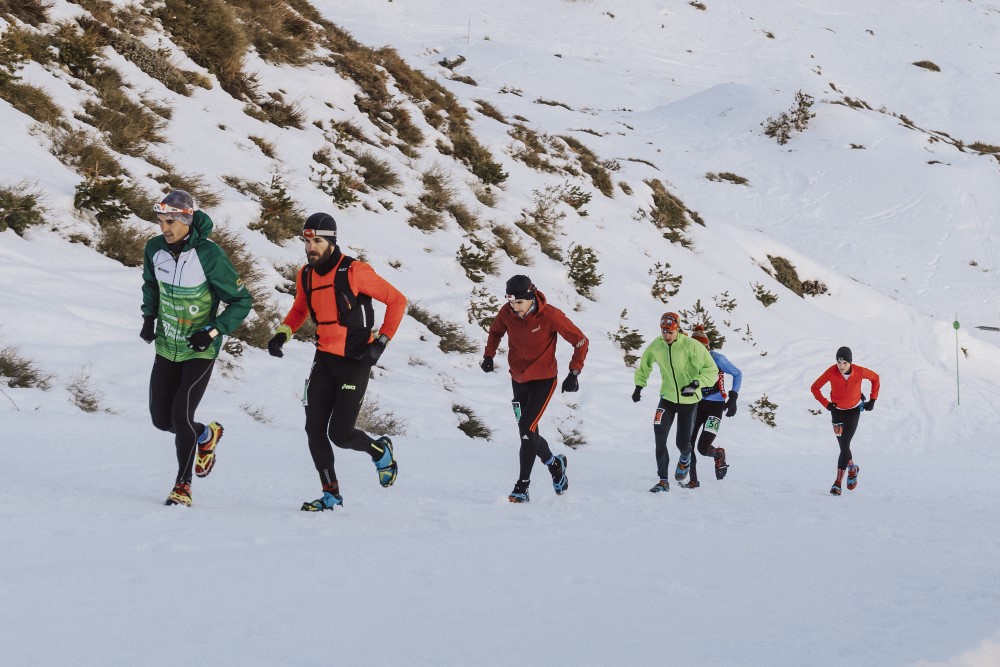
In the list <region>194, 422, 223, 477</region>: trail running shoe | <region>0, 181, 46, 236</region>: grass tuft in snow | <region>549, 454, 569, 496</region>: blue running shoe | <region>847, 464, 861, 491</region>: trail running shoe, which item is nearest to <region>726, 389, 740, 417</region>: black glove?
<region>847, 464, 861, 491</region>: trail running shoe

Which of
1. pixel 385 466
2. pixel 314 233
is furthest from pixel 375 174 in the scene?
pixel 314 233

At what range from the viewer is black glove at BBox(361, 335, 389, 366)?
5625 mm

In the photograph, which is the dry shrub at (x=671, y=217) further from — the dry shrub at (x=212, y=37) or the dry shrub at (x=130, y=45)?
the dry shrub at (x=130, y=45)

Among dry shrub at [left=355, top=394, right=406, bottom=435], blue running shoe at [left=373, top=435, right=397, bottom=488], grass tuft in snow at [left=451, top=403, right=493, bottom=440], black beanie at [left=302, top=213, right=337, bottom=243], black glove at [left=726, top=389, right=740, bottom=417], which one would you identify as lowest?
grass tuft in snow at [left=451, top=403, right=493, bottom=440]

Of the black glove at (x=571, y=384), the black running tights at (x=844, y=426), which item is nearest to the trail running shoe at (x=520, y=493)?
the black glove at (x=571, y=384)

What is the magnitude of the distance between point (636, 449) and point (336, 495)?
721 cm

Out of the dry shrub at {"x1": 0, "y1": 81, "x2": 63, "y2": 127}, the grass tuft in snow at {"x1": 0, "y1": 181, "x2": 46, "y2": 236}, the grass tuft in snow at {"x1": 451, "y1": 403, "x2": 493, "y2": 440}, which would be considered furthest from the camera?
the dry shrub at {"x1": 0, "y1": 81, "x2": 63, "y2": 127}

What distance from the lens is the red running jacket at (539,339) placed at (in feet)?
24.4

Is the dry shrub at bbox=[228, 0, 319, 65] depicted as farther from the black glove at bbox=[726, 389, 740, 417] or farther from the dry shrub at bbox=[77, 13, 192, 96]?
the black glove at bbox=[726, 389, 740, 417]

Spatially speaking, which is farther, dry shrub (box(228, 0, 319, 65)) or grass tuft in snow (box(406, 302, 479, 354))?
dry shrub (box(228, 0, 319, 65))

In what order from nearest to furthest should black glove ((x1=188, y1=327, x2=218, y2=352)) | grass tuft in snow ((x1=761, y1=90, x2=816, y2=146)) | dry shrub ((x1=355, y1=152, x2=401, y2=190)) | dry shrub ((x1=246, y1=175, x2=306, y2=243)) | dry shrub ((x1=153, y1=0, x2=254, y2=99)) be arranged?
black glove ((x1=188, y1=327, x2=218, y2=352))
dry shrub ((x1=246, y1=175, x2=306, y2=243))
dry shrub ((x1=355, y1=152, x2=401, y2=190))
dry shrub ((x1=153, y1=0, x2=254, y2=99))
grass tuft in snow ((x1=761, y1=90, x2=816, y2=146))

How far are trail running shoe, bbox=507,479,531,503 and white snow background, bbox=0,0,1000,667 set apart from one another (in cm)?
12

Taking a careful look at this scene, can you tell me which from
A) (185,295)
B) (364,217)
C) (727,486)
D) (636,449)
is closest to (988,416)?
(636,449)

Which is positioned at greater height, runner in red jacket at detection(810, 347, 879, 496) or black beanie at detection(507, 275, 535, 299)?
black beanie at detection(507, 275, 535, 299)
